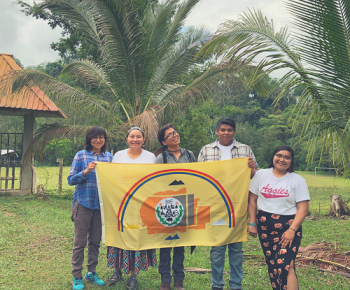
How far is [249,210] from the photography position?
3303mm

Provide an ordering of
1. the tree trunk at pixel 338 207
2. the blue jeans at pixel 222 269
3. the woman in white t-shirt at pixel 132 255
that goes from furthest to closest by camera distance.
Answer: the tree trunk at pixel 338 207
the woman in white t-shirt at pixel 132 255
the blue jeans at pixel 222 269

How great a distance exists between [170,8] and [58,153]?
25779mm

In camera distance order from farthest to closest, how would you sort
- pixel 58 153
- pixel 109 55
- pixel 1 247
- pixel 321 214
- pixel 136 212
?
pixel 58 153
pixel 321 214
pixel 109 55
pixel 1 247
pixel 136 212

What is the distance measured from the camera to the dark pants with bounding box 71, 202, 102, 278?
352 centimetres

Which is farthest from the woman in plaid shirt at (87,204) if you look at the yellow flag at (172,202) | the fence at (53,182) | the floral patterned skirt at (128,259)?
the fence at (53,182)

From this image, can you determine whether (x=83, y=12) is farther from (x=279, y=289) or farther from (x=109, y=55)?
(x=279, y=289)

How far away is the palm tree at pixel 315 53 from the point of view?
3.55 m

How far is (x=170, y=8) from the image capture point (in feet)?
26.9

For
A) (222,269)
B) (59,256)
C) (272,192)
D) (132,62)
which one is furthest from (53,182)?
(272,192)

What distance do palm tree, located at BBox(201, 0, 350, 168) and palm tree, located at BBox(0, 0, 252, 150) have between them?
314cm

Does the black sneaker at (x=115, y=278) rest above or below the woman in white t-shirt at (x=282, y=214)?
below

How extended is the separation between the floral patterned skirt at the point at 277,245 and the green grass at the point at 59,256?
894mm

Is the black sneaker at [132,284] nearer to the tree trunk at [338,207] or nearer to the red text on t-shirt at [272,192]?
the red text on t-shirt at [272,192]

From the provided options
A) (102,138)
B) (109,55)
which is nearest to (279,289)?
(102,138)
